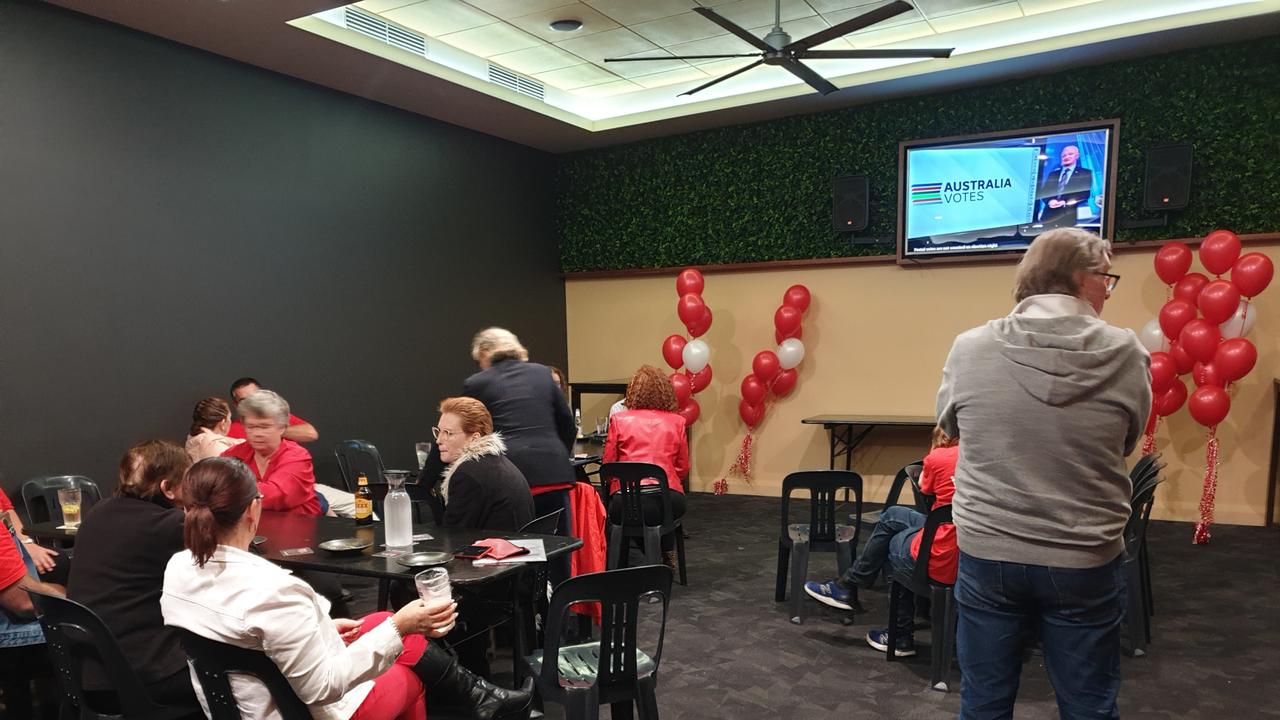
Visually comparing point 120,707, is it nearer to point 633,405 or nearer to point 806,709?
point 806,709

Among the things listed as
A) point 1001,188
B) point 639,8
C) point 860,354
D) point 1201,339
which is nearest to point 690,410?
point 860,354

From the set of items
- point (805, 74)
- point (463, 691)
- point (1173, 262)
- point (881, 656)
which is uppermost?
point (805, 74)

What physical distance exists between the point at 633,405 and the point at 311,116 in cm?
327

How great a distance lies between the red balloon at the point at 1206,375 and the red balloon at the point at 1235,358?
0.12 ft

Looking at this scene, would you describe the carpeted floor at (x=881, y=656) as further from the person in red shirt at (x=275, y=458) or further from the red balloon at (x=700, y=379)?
the red balloon at (x=700, y=379)

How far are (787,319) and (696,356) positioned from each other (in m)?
0.86

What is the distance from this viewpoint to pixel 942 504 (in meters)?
3.32

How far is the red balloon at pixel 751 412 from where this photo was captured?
7.32 metres

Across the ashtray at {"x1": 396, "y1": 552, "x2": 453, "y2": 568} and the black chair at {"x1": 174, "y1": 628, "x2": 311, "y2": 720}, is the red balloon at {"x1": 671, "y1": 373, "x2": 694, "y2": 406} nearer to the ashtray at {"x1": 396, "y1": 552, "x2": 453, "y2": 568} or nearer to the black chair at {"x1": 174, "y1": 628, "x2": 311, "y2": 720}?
the ashtray at {"x1": 396, "y1": 552, "x2": 453, "y2": 568}

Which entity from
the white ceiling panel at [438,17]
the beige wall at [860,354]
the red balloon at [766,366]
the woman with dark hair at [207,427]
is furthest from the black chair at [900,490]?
the white ceiling panel at [438,17]

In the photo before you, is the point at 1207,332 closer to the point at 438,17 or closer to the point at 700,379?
the point at 700,379

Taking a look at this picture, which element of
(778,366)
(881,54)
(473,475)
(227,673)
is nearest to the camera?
(227,673)

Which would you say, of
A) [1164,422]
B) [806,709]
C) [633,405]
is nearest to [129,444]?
[633,405]

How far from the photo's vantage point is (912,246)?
6.76m
